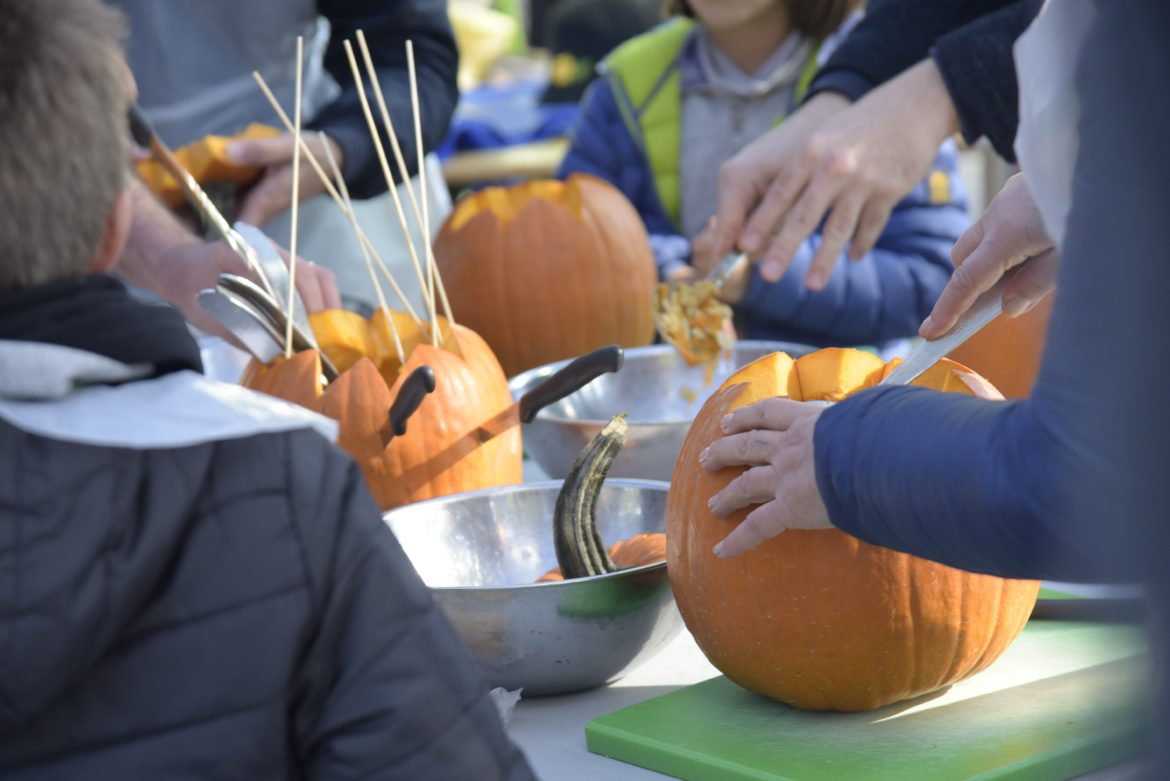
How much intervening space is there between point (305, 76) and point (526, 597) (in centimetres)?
166

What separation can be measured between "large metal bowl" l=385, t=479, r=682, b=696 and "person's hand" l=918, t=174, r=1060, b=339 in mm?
315

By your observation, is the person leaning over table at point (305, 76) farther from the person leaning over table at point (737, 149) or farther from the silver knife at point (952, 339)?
the silver knife at point (952, 339)

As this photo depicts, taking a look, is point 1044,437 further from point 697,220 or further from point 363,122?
point 697,220

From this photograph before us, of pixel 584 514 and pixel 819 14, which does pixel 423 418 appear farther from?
pixel 819 14

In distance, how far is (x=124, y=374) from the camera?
2.35 ft

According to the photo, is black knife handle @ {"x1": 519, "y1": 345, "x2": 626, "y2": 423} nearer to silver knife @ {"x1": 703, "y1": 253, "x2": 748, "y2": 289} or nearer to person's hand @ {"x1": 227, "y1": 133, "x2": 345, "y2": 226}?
silver knife @ {"x1": 703, "y1": 253, "x2": 748, "y2": 289}

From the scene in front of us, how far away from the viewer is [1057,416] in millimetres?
647

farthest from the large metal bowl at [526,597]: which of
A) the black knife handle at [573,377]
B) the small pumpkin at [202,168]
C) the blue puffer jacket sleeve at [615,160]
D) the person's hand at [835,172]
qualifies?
the blue puffer jacket sleeve at [615,160]

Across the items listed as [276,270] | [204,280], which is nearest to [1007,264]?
[276,270]

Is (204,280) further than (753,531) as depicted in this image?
Yes

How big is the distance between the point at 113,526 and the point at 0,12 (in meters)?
0.26

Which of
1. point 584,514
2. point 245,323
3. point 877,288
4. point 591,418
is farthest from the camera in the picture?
point 877,288

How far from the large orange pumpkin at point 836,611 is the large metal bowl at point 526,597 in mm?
55

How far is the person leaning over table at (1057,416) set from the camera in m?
0.44
